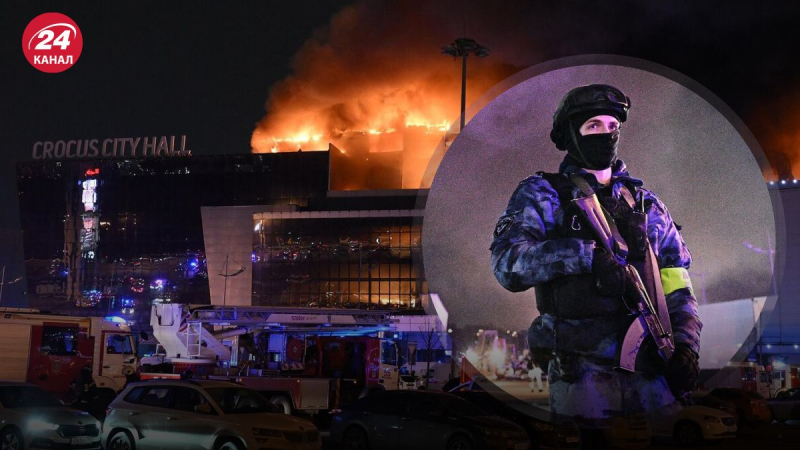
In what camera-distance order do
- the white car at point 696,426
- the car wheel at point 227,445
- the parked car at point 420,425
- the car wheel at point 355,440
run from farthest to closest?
the white car at point 696,426 → the car wheel at point 355,440 → the parked car at point 420,425 → the car wheel at point 227,445

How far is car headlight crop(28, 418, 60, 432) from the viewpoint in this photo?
1482 cm

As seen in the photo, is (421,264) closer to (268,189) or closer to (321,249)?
(321,249)

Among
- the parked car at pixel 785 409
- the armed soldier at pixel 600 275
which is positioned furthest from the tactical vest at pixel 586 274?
the parked car at pixel 785 409

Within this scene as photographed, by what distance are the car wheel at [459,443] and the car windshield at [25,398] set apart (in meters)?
7.85

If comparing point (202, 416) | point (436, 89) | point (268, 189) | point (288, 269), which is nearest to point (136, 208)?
point (268, 189)

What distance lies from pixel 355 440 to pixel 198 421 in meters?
3.69

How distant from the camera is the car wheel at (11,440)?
14523mm

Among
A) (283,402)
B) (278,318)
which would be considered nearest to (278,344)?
(278,318)

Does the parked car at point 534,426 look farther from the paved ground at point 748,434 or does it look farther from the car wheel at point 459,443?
the car wheel at point 459,443

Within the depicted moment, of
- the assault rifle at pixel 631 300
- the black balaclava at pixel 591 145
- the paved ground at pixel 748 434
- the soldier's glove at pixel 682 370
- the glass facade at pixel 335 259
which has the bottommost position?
the paved ground at pixel 748 434

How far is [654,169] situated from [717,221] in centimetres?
137

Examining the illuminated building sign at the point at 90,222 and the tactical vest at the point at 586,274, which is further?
the illuminated building sign at the point at 90,222

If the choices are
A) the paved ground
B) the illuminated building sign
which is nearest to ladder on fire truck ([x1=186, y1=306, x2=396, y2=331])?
the paved ground

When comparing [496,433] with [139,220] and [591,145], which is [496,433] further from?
[139,220]
